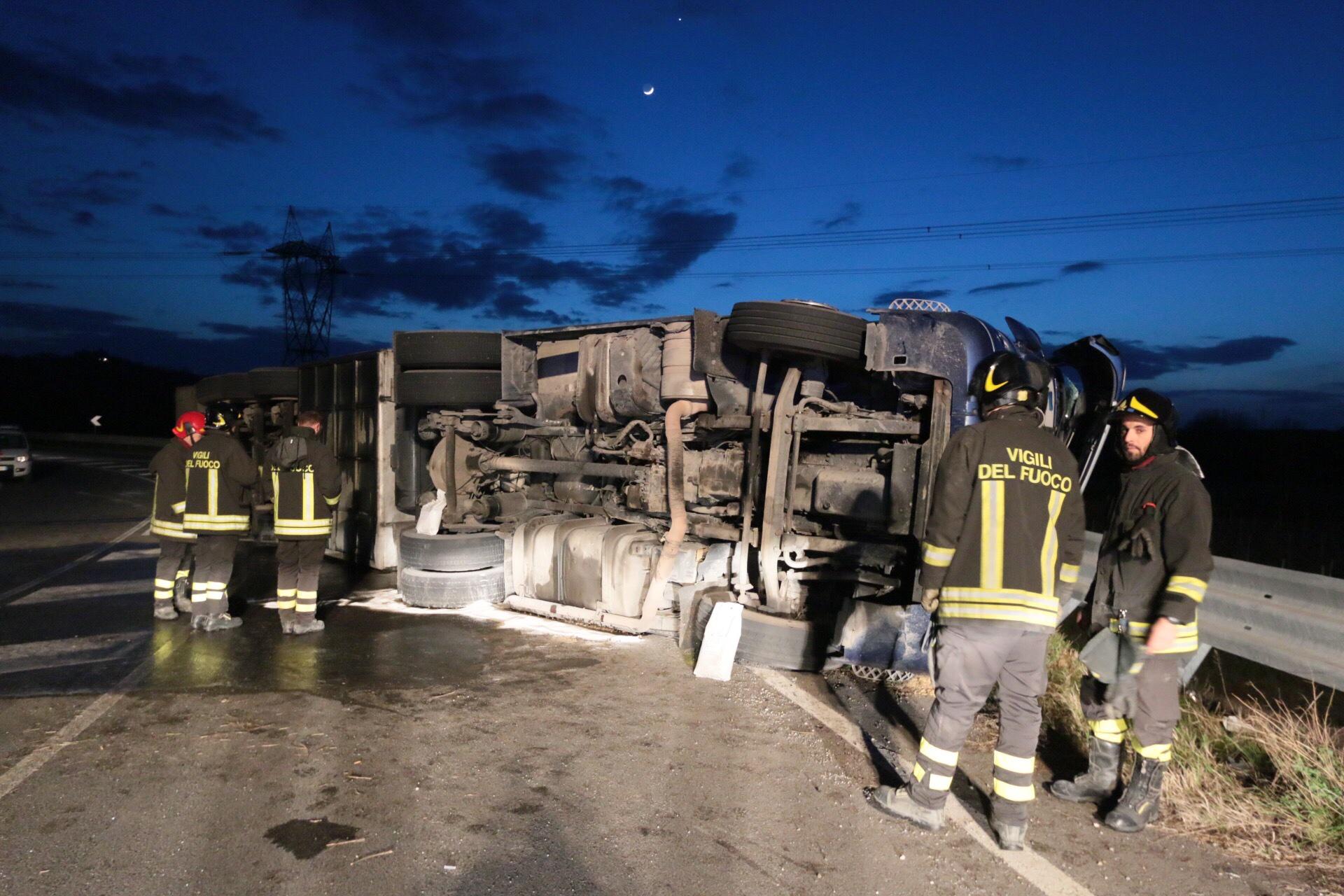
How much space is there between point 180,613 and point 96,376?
92435mm

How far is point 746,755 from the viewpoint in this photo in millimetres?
3881

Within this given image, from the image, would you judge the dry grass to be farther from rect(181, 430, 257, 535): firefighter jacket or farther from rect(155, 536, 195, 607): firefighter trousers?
rect(155, 536, 195, 607): firefighter trousers

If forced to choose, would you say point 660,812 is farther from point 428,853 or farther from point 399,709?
point 399,709

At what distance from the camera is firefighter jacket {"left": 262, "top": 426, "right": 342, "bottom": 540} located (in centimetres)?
602

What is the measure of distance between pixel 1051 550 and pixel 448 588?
194 inches

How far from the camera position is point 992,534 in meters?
3.10

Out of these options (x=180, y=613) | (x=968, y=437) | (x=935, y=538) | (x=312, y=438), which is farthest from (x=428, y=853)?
(x=180, y=613)

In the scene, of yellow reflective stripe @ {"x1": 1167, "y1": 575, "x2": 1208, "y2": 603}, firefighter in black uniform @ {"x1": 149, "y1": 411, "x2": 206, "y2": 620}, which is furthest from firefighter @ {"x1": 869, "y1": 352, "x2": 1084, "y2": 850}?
firefighter in black uniform @ {"x1": 149, "y1": 411, "x2": 206, "y2": 620}

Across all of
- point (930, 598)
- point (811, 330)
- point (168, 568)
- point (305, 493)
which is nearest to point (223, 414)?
point (168, 568)

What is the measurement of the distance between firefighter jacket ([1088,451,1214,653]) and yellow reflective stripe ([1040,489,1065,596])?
0.42m

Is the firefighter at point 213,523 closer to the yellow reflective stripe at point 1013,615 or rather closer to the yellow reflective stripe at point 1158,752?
the yellow reflective stripe at point 1013,615

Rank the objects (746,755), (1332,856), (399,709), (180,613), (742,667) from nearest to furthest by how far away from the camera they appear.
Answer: (1332,856) < (746,755) < (399,709) < (742,667) < (180,613)

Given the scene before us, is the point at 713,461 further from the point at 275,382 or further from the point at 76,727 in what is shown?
the point at 275,382

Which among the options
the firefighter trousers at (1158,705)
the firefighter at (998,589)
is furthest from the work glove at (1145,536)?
the firefighter trousers at (1158,705)
